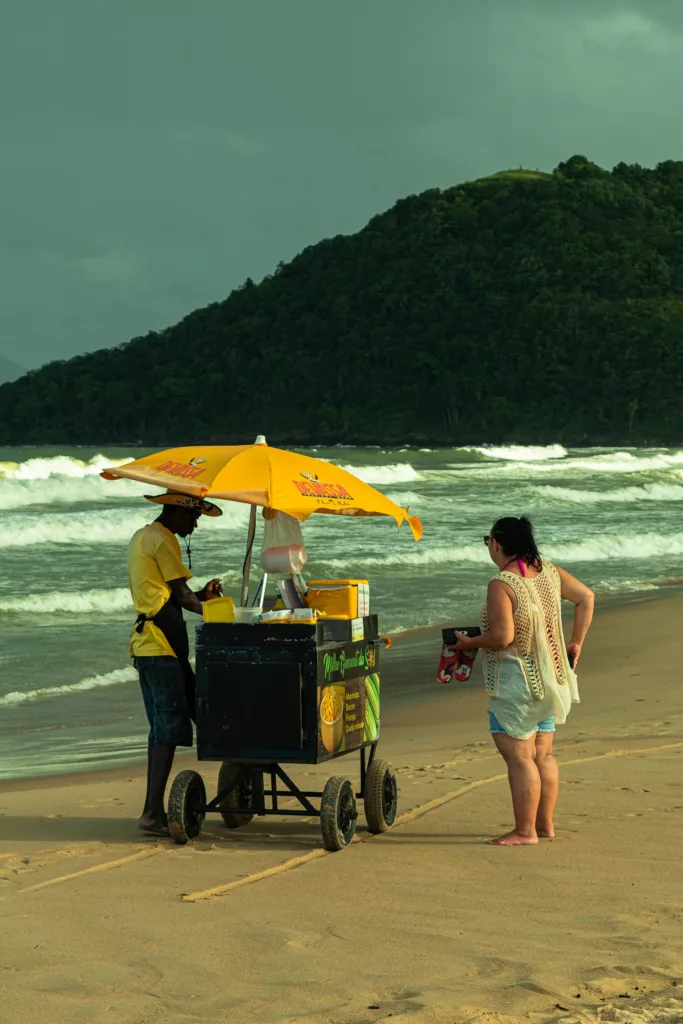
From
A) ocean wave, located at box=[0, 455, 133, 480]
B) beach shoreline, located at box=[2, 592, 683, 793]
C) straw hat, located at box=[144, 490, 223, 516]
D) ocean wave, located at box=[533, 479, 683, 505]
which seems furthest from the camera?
ocean wave, located at box=[0, 455, 133, 480]

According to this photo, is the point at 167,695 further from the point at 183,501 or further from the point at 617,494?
the point at 617,494

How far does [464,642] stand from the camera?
19.2ft

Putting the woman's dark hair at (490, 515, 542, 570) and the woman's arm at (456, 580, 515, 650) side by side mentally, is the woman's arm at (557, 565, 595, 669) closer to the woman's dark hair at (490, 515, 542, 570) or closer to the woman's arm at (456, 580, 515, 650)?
the woman's dark hair at (490, 515, 542, 570)

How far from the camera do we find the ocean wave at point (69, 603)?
52.3 feet

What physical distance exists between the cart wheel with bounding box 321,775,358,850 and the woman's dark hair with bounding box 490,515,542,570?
4.27ft

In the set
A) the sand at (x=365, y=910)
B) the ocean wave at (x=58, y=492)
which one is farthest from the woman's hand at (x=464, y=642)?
the ocean wave at (x=58, y=492)

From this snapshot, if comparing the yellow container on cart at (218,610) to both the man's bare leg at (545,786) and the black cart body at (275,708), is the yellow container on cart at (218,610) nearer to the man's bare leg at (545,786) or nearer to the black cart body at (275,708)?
the black cart body at (275,708)

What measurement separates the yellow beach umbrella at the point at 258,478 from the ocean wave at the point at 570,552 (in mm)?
13685

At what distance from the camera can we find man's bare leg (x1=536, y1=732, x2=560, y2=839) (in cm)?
597

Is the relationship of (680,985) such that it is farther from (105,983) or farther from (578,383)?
(578,383)

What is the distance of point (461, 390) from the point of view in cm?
12306

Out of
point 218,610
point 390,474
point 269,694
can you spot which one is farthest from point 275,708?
point 390,474

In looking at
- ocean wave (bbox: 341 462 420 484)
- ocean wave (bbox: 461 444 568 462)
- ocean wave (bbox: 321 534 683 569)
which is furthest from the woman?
ocean wave (bbox: 461 444 568 462)

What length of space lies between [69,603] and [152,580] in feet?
34.3
